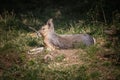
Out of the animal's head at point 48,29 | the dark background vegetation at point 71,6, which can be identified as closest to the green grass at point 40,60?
the animal's head at point 48,29

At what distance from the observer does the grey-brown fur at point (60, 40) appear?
30.3ft

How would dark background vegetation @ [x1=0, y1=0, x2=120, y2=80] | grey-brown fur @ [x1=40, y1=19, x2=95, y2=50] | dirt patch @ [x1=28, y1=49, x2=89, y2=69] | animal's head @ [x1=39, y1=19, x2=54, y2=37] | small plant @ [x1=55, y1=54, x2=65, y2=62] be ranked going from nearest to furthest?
dark background vegetation @ [x1=0, y1=0, x2=120, y2=80], dirt patch @ [x1=28, y1=49, x2=89, y2=69], small plant @ [x1=55, y1=54, x2=65, y2=62], grey-brown fur @ [x1=40, y1=19, x2=95, y2=50], animal's head @ [x1=39, y1=19, x2=54, y2=37]

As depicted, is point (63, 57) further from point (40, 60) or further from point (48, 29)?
point (48, 29)

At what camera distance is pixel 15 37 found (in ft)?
34.5

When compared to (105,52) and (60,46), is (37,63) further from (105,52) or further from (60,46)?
(105,52)

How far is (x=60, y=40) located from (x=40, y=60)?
0.92 metres

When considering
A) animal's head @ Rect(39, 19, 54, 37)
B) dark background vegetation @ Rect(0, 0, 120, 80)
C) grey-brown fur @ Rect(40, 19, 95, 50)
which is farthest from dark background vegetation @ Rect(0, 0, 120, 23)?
animal's head @ Rect(39, 19, 54, 37)

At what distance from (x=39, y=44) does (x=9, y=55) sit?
49.0 inches

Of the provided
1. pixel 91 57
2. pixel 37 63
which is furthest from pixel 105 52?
pixel 37 63

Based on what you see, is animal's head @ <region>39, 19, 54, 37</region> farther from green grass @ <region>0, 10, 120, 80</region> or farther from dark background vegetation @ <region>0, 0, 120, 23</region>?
dark background vegetation @ <region>0, 0, 120, 23</region>

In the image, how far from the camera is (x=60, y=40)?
925cm

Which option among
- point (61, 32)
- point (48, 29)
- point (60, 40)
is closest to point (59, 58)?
point (60, 40)

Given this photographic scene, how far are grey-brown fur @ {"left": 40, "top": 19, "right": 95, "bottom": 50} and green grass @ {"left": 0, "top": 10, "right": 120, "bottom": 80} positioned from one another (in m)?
0.27

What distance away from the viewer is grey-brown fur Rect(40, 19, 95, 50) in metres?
9.23
